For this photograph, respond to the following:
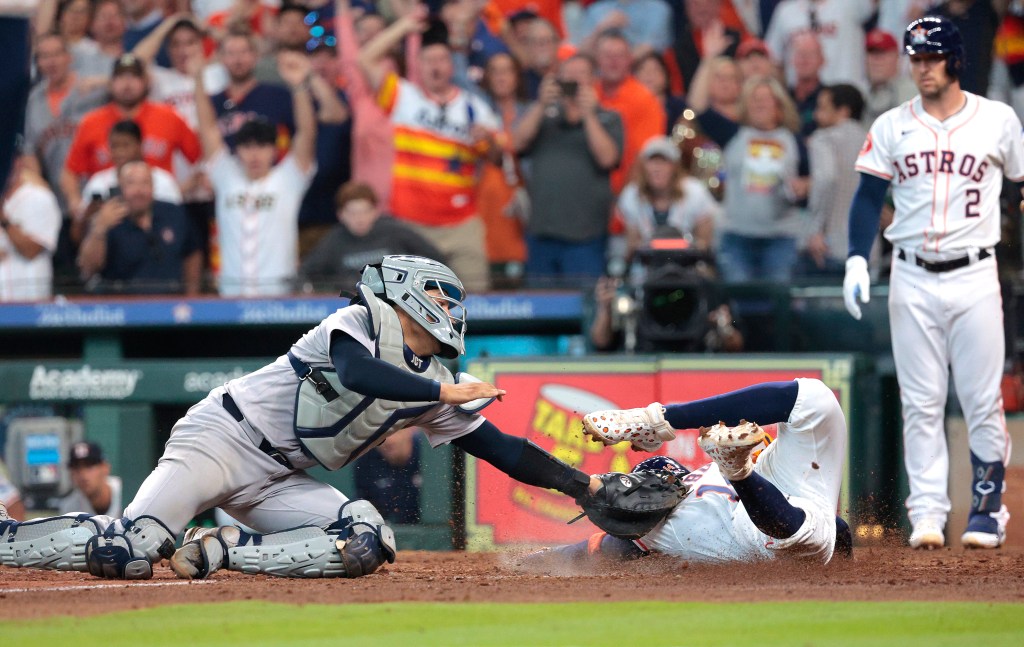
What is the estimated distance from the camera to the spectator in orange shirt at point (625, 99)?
10203 millimetres

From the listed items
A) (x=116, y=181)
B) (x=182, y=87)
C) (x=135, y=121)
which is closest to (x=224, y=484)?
(x=116, y=181)

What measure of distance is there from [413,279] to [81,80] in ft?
21.1

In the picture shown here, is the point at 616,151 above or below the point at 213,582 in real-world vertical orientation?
above

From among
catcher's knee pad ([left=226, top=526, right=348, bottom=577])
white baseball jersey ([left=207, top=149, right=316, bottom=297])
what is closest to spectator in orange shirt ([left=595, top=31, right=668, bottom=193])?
white baseball jersey ([left=207, top=149, right=316, bottom=297])

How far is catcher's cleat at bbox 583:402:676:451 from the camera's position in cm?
550

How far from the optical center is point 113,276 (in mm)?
9883

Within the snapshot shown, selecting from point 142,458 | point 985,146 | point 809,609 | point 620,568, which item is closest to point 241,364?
point 142,458

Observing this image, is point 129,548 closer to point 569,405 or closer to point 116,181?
point 569,405

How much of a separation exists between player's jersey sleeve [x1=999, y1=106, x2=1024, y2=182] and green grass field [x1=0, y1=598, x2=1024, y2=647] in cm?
310

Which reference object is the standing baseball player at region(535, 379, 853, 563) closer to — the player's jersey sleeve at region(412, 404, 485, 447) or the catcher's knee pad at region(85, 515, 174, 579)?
the player's jersey sleeve at region(412, 404, 485, 447)

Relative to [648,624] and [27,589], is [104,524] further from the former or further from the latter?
[648,624]

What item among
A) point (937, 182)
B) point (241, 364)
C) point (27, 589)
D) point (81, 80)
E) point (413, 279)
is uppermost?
point (81, 80)

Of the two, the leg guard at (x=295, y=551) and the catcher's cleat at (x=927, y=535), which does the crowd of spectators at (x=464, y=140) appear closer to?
the catcher's cleat at (x=927, y=535)

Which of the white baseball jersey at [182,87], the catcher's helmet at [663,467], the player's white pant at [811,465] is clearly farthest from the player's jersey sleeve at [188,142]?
the player's white pant at [811,465]
